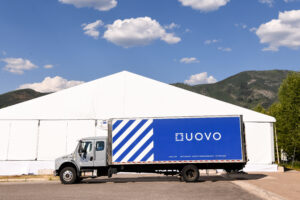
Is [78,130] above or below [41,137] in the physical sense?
above

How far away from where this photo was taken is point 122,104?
20.4 m

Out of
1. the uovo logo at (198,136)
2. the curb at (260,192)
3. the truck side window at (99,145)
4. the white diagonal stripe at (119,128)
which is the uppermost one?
the white diagonal stripe at (119,128)

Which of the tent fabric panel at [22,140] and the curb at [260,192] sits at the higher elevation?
the tent fabric panel at [22,140]

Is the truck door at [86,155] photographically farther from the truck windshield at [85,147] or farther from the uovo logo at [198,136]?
the uovo logo at [198,136]

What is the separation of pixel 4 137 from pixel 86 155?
28.9ft

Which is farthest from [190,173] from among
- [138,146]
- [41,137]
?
[41,137]

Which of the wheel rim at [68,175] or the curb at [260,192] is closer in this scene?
the curb at [260,192]

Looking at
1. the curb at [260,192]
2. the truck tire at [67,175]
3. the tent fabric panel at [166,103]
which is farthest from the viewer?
the tent fabric panel at [166,103]

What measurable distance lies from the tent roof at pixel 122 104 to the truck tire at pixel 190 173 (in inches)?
258

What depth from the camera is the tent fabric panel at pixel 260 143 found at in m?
19.3

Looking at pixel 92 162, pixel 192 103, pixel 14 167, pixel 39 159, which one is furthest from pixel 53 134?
pixel 192 103

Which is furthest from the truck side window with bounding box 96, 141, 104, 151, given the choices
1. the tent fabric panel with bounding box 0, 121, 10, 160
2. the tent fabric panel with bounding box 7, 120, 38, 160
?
the tent fabric panel with bounding box 0, 121, 10, 160

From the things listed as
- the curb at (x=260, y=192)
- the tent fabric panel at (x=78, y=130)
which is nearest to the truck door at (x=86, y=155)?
the tent fabric panel at (x=78, y=130)

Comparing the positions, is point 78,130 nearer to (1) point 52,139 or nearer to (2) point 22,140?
(1) point 52,139
